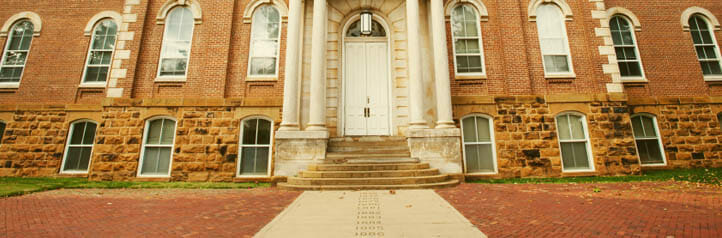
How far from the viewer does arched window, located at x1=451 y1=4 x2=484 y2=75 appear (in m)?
9.52

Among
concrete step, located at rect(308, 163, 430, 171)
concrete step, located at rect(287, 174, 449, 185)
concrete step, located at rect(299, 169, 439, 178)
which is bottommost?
concrete step, located at rect(287, 174, 449, 185)

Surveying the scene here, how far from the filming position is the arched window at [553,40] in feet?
31.1

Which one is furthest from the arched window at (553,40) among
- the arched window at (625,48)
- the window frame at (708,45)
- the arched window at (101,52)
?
the arched window at (101,52)

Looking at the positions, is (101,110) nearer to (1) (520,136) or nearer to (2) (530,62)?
(1) (520,136)

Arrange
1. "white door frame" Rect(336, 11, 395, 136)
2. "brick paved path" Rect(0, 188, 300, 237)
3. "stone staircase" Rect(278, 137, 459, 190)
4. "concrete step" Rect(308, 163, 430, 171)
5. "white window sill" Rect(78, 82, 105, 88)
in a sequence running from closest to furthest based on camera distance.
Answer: "brick paved path" Rect(0, 188, 300, 237) < "stone staircase" Rect(278, 137, 459, 190) < "concrete step" Rect(308, 163, 430, 171) < "white door frame" Rect(336, 11, 395, 136) < "white window sill" Rect(78, 82, 105, 88)

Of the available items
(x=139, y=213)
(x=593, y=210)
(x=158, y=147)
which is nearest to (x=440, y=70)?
(x=593, y=210)

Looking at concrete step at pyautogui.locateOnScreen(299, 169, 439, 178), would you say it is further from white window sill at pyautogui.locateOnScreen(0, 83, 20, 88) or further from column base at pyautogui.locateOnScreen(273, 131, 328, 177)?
white window sill at pyautogui.locateOnScreen(0, 83, 20, 88)

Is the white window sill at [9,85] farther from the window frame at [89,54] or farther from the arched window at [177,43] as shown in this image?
the arched window at [177,43]

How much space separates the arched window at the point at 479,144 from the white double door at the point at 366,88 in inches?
97.7

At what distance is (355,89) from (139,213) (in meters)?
6.38

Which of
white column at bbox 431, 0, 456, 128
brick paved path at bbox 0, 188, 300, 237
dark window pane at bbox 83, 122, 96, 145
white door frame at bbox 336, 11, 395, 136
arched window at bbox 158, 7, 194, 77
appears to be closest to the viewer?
brick paved path at bbox 0, 188, 300, 237

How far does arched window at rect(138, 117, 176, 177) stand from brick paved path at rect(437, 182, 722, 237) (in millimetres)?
8180

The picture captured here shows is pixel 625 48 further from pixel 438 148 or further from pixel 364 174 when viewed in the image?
pixel 364 174

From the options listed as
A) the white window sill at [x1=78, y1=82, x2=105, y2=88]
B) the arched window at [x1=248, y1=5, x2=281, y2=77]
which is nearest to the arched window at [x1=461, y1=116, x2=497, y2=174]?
the arched window at [x1=248, y1=5, x2=281, y2=77]
